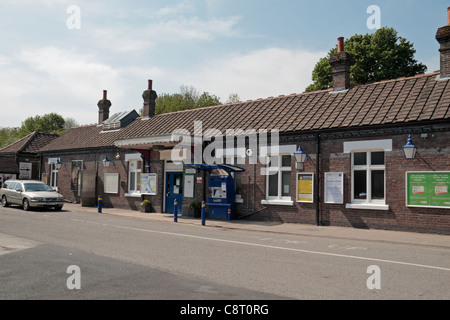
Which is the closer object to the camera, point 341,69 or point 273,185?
point 273,185

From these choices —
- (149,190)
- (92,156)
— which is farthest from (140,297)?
(92,156)

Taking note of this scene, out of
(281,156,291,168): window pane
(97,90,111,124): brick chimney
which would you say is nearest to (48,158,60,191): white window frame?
(97,90,111,124): brick chimney

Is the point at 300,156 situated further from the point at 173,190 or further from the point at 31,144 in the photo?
the point at 31,144

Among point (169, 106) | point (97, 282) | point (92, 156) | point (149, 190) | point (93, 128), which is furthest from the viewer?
point (169, 106)

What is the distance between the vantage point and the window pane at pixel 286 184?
57.3 feet

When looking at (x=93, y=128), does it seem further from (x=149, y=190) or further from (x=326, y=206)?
(x=326, y=206)

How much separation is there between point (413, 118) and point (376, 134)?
146 centimetres

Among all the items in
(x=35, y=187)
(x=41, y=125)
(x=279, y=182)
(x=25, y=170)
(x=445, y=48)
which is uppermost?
(x=41, y=125)

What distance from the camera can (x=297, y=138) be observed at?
1702cm

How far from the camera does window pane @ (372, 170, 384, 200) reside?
15.1m

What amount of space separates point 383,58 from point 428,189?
22.6 m

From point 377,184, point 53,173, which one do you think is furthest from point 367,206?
point 53,173

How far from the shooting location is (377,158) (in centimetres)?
1527

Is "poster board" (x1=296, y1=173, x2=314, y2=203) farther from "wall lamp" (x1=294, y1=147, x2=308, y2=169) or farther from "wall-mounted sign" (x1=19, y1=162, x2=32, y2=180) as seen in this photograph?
"wall-mounted sign" (x1=19, y1=162, x2=32, y2=180)
